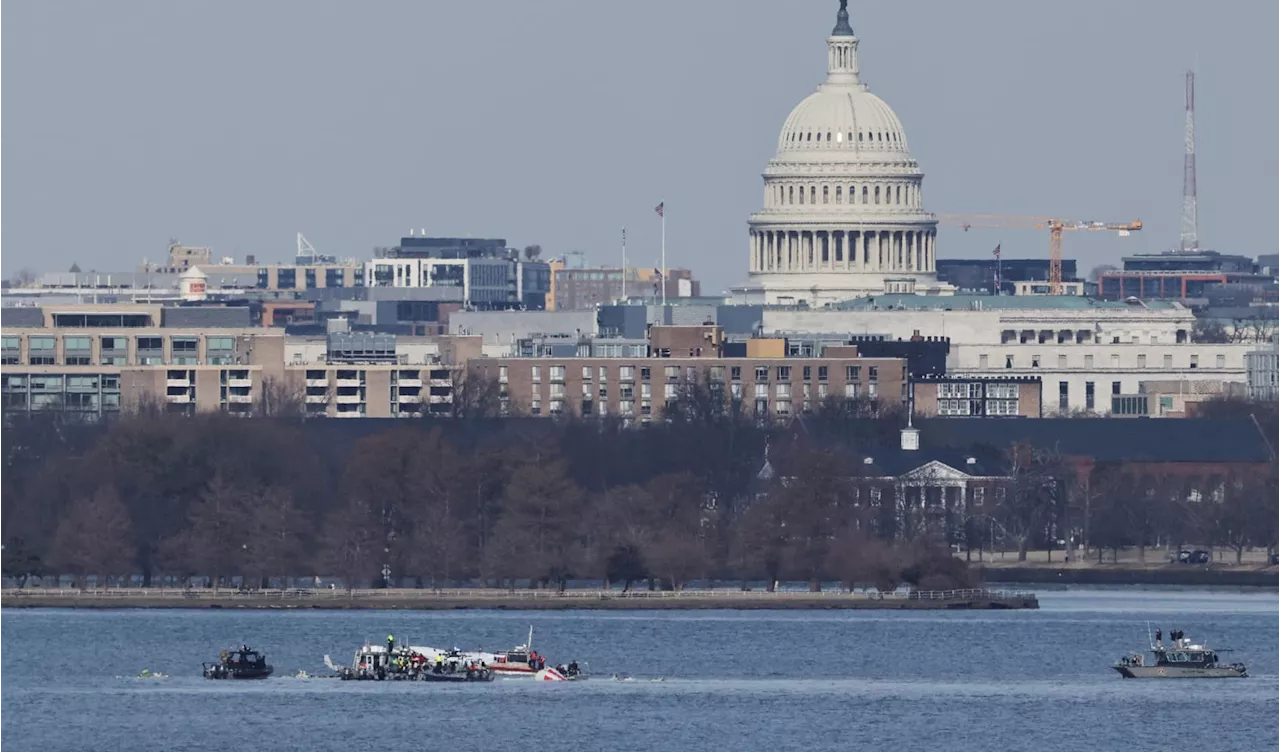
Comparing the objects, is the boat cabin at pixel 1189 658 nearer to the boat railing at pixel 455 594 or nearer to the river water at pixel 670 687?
the river water at pixel 670 687

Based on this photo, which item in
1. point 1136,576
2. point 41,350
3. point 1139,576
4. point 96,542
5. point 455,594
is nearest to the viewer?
point 455,594

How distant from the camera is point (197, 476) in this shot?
13075cm

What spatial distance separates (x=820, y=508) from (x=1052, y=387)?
71.1 metres

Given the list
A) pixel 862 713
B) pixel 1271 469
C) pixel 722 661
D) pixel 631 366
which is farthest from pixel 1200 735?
pixel 631 366

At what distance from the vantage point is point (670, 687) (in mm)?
101875

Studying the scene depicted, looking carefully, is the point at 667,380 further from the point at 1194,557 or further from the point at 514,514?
the point at 514,514

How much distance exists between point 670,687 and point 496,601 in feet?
69.1

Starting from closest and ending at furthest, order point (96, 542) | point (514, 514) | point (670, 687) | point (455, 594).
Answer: point (670, 687), point (455, 594), point (96, 542), point (514, 514)

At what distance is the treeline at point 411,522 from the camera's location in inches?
4936

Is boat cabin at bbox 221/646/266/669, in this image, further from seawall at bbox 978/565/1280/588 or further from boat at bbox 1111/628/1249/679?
seawall at bbox 978/565/1280/588

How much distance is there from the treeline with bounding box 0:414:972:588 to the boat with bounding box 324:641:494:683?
20.8 meters

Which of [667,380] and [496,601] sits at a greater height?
[667,380]

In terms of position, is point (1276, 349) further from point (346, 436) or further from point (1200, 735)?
point (1200, 735)

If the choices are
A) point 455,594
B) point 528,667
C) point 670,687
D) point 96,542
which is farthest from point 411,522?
point 670,687
